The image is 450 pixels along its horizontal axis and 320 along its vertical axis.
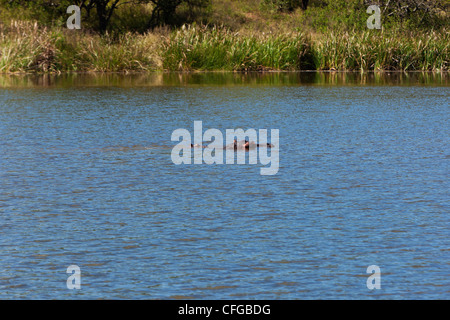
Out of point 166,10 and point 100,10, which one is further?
point 166,10

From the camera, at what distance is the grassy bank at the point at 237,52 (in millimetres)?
36562

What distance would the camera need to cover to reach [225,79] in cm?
3284

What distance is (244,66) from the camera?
123ft

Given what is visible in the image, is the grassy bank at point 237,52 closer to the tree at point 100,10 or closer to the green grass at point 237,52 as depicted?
the green grass at point 237,52

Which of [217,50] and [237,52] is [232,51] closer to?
[237,52]

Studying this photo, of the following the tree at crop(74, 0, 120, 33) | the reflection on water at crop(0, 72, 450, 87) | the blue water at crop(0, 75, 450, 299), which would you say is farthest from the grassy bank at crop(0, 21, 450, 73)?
the blue water at crop(0, 75, 450, 299)

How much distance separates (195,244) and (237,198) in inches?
92.5

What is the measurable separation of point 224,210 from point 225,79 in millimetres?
22970

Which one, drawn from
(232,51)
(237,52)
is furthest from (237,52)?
(232,51)

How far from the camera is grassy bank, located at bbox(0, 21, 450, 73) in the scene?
36562 millimetres

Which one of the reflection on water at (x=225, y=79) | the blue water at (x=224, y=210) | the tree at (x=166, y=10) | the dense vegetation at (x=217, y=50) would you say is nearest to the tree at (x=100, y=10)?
the tree at (x=166, y=10)

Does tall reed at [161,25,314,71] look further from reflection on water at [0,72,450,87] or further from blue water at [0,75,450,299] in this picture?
blue water at [0,75,450,299]
